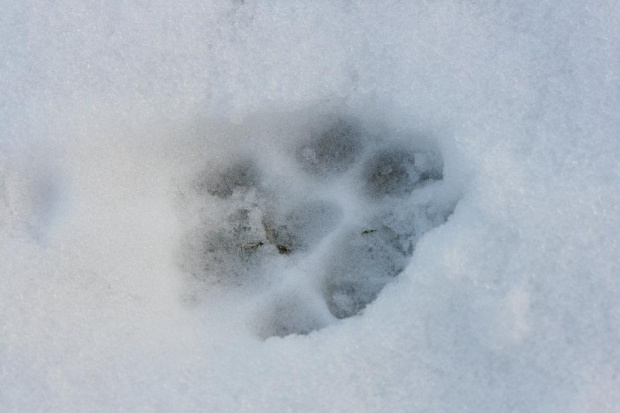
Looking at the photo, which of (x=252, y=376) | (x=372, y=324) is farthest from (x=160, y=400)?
(x=372, y=324)

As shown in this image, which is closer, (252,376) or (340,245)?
(252,376)

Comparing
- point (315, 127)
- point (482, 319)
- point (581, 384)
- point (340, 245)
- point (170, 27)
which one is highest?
point (170, 27)

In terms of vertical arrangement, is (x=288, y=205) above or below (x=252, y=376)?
above

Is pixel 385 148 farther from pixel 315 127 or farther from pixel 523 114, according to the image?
pixel 523 114
